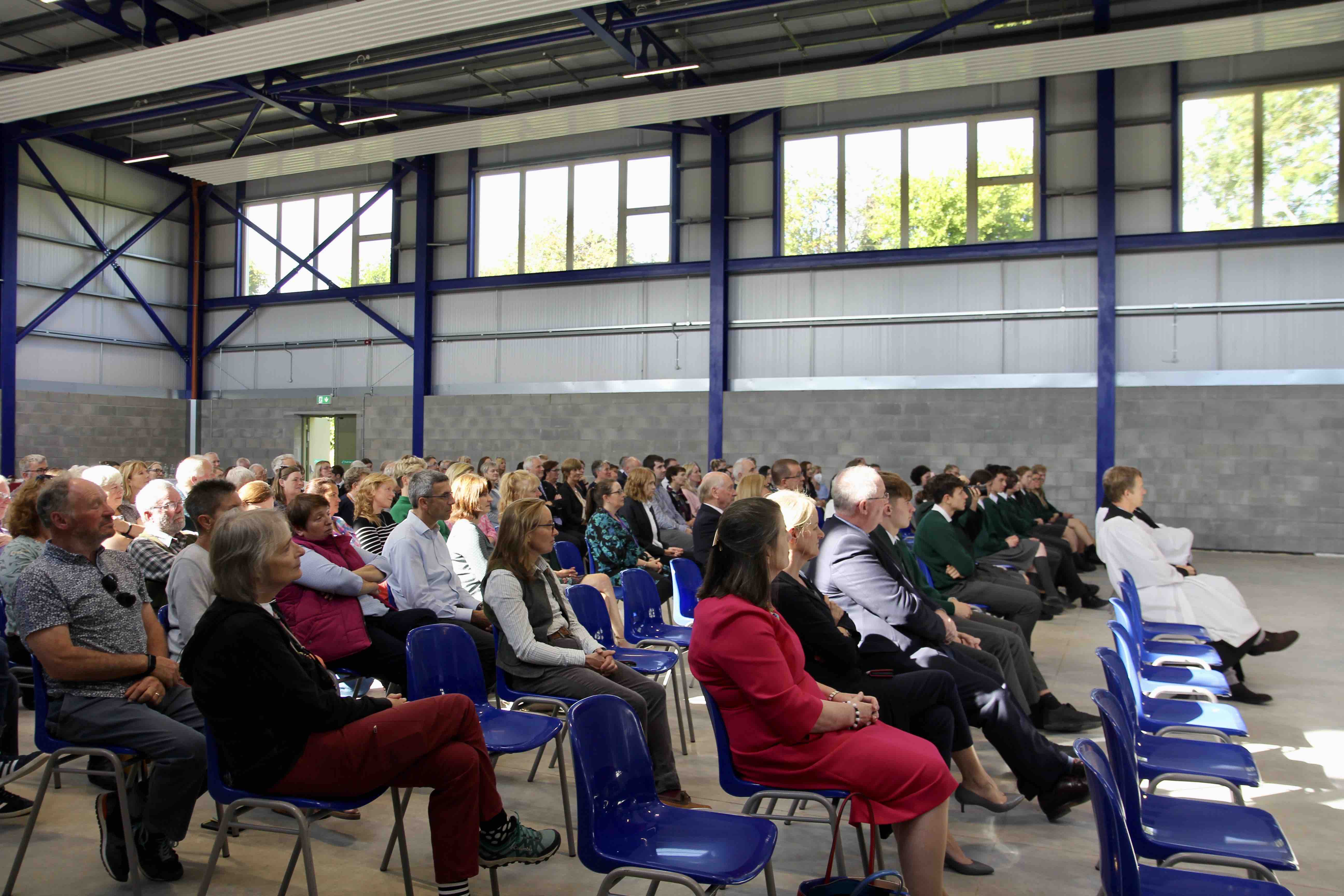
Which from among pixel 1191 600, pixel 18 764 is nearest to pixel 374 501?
pixel 18 764

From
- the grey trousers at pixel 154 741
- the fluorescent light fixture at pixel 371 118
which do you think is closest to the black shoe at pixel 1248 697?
the grey trousers at pixel 154 741

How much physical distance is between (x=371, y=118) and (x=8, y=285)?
6413mm

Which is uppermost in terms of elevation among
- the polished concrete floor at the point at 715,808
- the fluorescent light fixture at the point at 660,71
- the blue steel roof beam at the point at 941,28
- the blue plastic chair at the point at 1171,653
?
the blue steel roof beam at the point at 941,28

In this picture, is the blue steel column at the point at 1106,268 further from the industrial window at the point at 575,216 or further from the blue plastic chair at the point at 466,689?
the blue plastic chair at the point at 466,689

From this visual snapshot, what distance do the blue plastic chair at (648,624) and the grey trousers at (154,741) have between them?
2083mm

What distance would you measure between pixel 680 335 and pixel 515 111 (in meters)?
4.31

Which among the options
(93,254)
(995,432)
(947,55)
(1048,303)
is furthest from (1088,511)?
(93,254)

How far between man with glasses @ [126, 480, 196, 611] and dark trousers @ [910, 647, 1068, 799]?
9.23ft

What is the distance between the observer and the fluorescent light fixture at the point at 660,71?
10.4 m

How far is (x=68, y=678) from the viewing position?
99.9 inches

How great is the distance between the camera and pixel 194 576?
2920mm

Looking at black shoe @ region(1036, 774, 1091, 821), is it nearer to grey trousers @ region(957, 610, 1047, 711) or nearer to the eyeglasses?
grey trousers @ region(957, 610, 1047, 711)

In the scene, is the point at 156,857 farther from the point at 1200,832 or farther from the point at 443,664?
the point at 1200,832

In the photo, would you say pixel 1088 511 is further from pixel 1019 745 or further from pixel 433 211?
pixel 433 211
